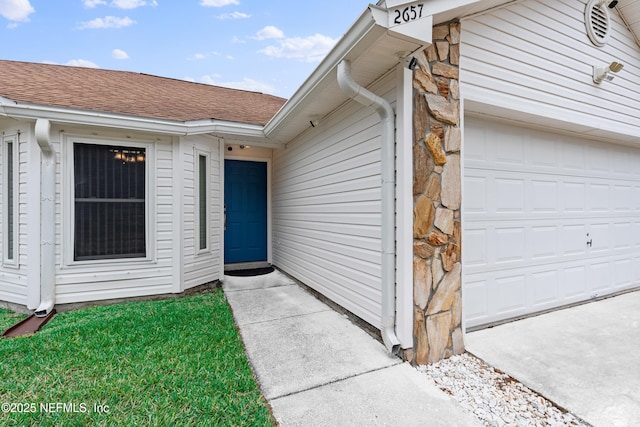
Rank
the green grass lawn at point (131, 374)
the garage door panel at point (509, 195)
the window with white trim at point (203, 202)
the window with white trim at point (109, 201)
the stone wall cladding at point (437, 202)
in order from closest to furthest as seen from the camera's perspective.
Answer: the green grass lawn at point (131, 374)
the stone wall cladding at point (437, 202)
the garage door panel at point (509, 195)
the window with white trim at point (109, 201)
the window with white trim at point (203, 202)

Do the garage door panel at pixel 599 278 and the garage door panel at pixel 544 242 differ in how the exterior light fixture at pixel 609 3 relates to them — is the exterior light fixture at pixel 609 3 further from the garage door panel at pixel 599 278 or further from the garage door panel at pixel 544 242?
the garage door panel at pixel 599 278

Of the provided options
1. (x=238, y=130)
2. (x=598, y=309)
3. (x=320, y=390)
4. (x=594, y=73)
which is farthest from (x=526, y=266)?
(x=238, y=130)

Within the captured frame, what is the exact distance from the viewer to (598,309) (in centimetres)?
339

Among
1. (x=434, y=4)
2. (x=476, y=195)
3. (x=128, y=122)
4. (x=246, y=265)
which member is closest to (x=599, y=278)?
(x=476, y=195)

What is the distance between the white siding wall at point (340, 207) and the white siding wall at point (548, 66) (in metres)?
0.96

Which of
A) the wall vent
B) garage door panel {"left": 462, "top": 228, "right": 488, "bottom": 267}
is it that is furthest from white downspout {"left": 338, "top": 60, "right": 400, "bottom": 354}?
the wall vent

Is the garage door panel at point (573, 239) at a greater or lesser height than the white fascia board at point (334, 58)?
lesser

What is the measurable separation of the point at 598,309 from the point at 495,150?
2.42 metres

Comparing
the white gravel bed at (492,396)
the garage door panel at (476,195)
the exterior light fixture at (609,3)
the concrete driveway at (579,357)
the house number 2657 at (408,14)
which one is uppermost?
the exterior light fixture at (609,3)

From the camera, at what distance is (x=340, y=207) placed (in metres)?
3.27

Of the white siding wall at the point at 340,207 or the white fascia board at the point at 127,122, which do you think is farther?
the white fascia board at the point at 127,122

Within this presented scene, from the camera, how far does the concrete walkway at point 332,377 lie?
5.42ft

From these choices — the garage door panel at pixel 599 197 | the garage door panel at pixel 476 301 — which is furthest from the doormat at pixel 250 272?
the garage door panel at pixel 599 197

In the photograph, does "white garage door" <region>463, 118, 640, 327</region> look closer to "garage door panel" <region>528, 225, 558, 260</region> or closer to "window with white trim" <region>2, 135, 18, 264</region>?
"garage door panel" <region>528, 225, 558, 260</region>
